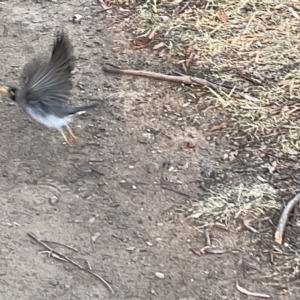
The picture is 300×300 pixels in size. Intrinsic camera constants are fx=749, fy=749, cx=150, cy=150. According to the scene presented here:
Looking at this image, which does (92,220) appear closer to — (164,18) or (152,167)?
(152,167)

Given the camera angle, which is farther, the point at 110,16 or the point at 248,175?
the point at 110,16

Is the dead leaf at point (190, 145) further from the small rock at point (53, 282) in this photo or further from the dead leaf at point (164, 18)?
the dead leaf at point (164, 18)

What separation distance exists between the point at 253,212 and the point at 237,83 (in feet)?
4.08

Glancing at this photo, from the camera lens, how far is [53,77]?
400 centimetres

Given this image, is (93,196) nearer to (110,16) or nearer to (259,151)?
(259,151)

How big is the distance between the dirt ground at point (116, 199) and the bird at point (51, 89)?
0.74 ft

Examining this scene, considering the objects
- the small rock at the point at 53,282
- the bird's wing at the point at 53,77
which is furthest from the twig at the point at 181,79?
the small rock at the point at 53,282

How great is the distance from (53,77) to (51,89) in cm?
7

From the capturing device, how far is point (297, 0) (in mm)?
5598

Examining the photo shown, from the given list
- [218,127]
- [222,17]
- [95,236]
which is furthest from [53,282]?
[222,17]

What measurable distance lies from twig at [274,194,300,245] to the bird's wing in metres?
1.31

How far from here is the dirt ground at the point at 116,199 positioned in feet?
11.1

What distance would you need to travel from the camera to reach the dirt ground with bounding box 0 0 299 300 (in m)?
3.38

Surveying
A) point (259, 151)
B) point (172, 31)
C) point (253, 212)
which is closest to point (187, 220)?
point (253, 212)
